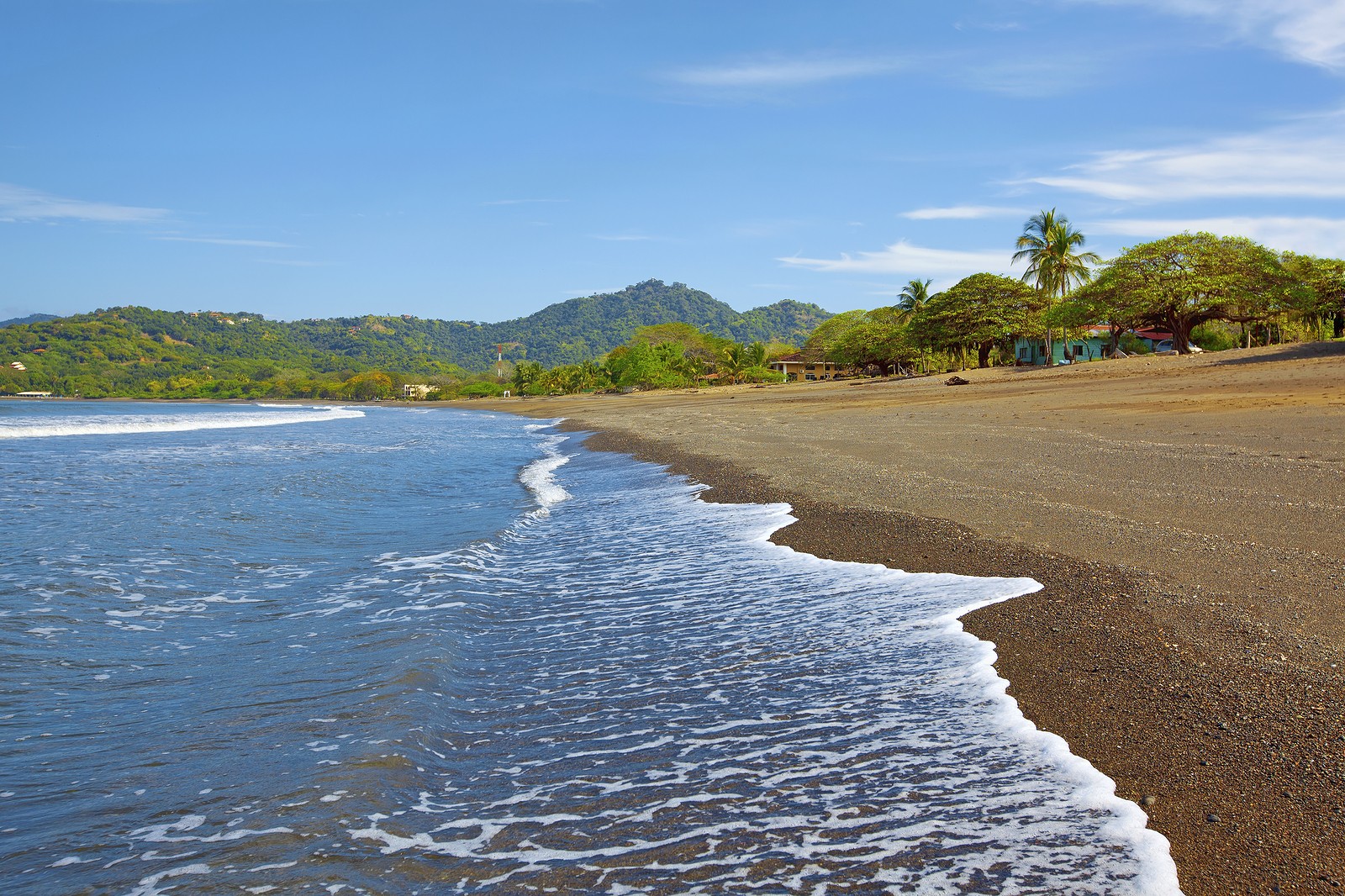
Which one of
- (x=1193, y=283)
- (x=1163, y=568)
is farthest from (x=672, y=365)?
(x=1163, y=568)

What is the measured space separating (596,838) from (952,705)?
217 centimetres

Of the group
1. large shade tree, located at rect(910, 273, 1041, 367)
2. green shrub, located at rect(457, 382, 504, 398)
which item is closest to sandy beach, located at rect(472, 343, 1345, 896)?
large shade tree, located at rect(910, 273, 1041, 367)

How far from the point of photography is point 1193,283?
42.1m

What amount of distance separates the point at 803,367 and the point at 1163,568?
102693 mm

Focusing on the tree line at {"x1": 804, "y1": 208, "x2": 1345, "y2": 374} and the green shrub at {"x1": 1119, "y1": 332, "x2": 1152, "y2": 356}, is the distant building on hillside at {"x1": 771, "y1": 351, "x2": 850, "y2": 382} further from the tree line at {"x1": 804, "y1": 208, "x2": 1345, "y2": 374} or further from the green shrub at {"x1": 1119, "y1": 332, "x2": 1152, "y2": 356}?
the green shrub at {"x1": 1119, "y1": 332, "x2": 1152, "y2": 356}

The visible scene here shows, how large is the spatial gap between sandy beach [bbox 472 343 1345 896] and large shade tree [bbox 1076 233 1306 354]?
2792cm

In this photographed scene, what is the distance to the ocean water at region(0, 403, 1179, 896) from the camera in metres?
3.08

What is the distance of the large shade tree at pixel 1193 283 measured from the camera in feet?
139

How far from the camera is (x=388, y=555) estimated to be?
30.8 feet

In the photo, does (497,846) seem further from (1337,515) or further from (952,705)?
(1337,515)

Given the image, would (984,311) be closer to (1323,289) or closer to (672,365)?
(1323,289)

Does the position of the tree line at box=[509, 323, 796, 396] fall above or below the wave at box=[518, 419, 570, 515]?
above

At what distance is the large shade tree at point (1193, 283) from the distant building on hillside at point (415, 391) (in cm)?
13444

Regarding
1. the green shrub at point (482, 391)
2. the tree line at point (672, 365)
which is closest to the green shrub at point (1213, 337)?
the tree line at point (672, 365)
